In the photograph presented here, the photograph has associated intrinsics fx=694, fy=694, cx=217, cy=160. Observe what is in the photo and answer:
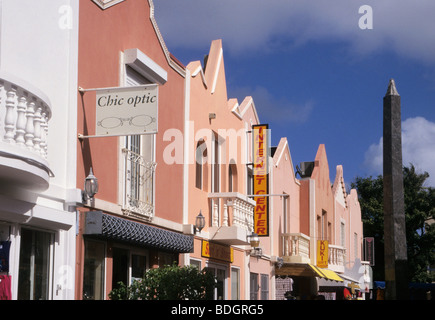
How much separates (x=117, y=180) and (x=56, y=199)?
2105mm

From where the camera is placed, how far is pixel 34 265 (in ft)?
35.2

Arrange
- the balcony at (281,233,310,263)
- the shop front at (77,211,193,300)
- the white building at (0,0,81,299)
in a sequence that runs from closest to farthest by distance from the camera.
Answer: the white building at (0,0,81,299) → the shop front at (77,211,193,300) → the balcony at (281,233,310,263)

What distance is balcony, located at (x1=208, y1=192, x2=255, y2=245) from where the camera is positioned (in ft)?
58.6

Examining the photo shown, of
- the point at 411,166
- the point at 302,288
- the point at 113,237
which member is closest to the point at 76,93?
the point at 113,237

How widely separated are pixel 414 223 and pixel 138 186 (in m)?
36.1

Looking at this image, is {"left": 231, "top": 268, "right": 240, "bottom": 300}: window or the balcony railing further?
{"left": 231, "top": 268, "right": 240, "bottom": 300}: window

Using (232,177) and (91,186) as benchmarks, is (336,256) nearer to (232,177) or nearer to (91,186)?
(232,177)

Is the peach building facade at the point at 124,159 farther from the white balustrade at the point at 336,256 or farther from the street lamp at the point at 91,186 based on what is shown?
the white balustrade at the point at 336,256

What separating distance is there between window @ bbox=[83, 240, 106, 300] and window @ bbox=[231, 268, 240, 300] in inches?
300

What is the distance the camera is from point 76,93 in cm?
1152

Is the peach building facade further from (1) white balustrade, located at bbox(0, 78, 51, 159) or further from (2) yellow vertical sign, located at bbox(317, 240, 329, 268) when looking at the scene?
(2) yellow vertical sign, located at bbox(317, 240, 329, 268)

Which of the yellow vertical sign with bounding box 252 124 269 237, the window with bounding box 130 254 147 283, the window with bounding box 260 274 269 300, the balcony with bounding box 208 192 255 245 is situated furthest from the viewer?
the window with bounding box 260 274 269 300

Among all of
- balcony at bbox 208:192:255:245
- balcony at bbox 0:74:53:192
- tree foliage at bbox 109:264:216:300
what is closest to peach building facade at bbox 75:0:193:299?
tree foliage at bbox 109:264:216:300
